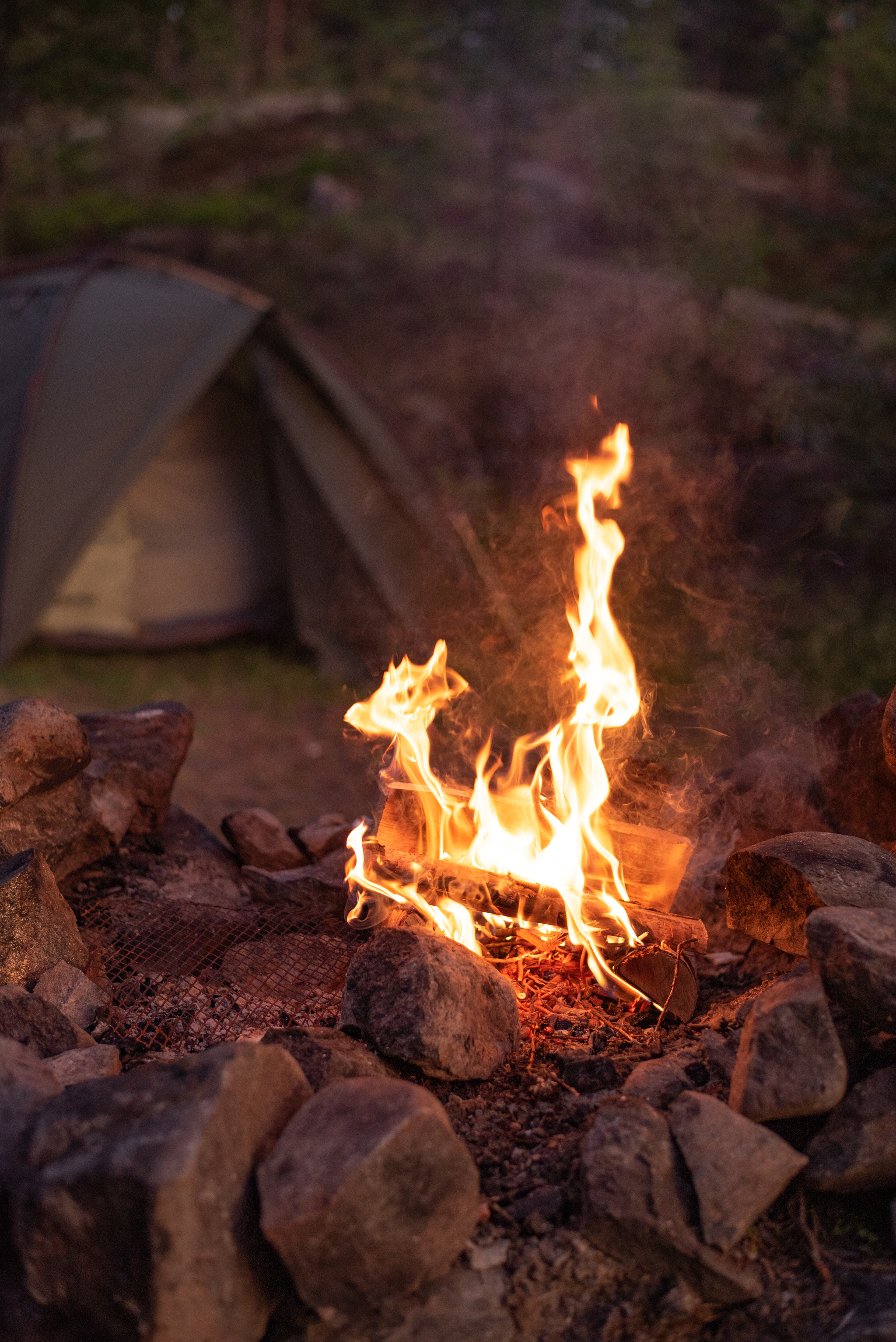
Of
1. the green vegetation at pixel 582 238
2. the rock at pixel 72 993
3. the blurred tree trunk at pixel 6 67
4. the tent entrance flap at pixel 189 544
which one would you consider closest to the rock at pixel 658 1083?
the rock at pixel 72 993

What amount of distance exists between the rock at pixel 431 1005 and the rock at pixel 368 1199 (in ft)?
1.52

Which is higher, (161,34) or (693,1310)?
(161,34)

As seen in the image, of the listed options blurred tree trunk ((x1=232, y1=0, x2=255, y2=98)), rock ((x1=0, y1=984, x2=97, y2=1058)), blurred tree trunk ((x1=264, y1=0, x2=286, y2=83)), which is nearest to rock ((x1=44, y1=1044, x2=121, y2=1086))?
rock ((x1=0, y1=984, x2=97, y2=1058))

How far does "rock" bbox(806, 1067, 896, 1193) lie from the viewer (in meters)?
2.10

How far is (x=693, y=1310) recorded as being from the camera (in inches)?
77.4

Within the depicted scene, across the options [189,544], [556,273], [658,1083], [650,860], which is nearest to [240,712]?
[189,544]

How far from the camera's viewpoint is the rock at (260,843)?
3770 mm

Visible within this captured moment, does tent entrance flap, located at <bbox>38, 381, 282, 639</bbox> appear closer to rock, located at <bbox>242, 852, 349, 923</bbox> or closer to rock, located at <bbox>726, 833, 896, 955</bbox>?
rock, located at <bbox>242, 852, 349, 923</bbox>

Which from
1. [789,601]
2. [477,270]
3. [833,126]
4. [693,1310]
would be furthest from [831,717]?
[477,270]

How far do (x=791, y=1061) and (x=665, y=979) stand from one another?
0.65m

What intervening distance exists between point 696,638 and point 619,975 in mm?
3985

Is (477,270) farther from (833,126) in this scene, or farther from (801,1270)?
(801,1270)

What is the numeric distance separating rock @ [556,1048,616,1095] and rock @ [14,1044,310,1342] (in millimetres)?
885

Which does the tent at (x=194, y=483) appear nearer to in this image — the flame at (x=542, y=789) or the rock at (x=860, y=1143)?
the flame at (x=542, y=789)
